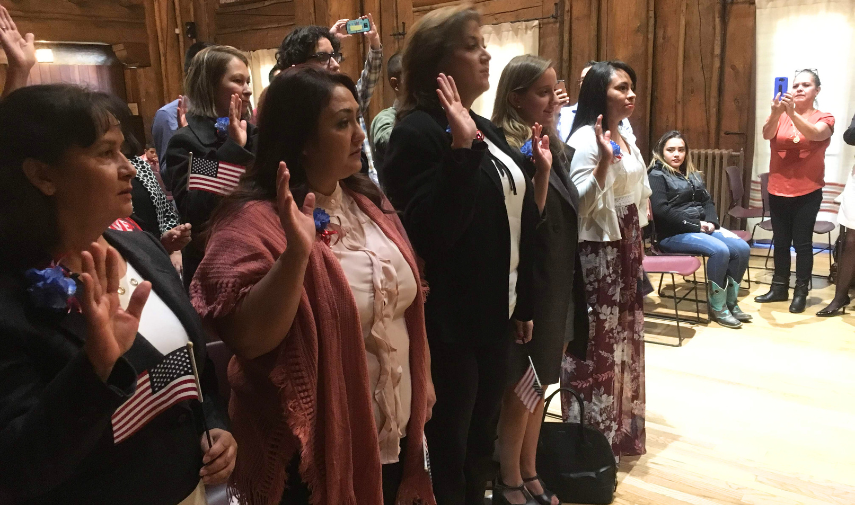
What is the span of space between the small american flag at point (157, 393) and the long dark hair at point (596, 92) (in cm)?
189

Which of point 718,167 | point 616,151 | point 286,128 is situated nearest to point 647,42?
point 718,167

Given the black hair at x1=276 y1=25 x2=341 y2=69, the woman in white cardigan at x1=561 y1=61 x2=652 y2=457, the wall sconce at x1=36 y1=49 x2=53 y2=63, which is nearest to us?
the woman in white cardigan at x1=561 y1=61 x2=652 y2=457

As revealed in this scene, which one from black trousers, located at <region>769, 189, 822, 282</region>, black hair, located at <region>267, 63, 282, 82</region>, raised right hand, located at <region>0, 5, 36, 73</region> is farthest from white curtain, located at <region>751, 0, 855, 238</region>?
raised right hand, located at <region>0, 5, 36, 73</region>

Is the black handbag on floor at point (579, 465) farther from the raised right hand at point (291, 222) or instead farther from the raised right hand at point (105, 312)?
the raised right hand at point (105, 312)

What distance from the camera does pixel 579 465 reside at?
2379 mm

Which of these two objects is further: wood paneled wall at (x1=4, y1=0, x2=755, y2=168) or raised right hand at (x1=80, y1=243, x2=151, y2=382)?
wood paneled wall at (x1=4, y1=0, x2=755, y2=168)

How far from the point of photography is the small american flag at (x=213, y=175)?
5.81 feet

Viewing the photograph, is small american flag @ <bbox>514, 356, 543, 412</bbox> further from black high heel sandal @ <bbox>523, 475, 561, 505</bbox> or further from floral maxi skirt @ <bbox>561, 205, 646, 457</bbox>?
floral maxi skirt @ <bbox>561, 205, 646, 457</bbox>

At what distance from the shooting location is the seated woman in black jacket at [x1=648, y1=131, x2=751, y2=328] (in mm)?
4469

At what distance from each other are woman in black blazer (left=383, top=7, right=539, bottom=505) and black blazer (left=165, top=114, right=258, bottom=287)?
0.51 m

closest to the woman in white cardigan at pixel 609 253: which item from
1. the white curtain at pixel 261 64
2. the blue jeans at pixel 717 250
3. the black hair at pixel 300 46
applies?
the black hair at pixel 300 46

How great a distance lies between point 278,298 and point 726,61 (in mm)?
5606

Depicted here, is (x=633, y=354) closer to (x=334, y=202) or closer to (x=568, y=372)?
(x=568, y=372)

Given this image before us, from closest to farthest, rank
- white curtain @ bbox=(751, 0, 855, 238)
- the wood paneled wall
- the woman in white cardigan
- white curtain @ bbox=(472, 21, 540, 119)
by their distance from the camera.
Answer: the woman in white cardigan → white curtain @ bbox=(751, 0, 855, 238) → the wood paneled wall → white curtain @ bbox=(472, 21, 540, 119)
